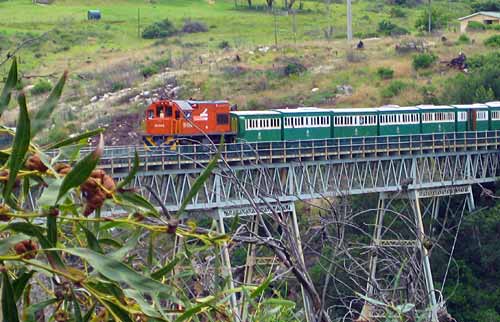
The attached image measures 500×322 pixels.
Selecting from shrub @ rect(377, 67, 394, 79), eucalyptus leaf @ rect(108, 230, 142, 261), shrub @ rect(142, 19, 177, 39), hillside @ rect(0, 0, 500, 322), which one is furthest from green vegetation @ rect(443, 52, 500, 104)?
eucalyptus leaf @ rect(108, 230, 142, 261)

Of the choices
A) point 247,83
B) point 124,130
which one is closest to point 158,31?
point 247,83

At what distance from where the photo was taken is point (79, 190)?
1729 mm

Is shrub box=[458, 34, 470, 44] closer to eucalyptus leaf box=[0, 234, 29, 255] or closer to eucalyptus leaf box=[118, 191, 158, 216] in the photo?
eucalyptus leaf box=[118, 191, 158, 216]

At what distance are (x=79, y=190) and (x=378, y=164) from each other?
24.4 meters

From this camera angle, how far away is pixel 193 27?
6216 centimetres

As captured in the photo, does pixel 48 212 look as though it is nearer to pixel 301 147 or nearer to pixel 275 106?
pixel 301 147

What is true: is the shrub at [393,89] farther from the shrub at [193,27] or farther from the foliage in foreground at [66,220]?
the foliage in foreground at [66,220]

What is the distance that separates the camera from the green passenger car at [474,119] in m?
29.8

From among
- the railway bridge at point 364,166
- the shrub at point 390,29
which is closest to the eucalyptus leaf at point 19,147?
the railway bridge at point 364,166

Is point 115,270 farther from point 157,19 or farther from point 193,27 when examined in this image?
point 157,19

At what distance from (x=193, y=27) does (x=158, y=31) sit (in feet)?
9.70

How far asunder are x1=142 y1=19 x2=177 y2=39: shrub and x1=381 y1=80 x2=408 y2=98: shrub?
21385 mm

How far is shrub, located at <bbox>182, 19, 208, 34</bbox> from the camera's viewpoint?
2438 inches

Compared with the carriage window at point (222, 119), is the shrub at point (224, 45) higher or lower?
lower
